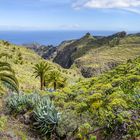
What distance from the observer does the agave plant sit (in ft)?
54.3

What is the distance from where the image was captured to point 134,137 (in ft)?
46.4

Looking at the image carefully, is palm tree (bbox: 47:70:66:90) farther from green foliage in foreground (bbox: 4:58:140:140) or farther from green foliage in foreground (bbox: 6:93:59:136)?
green foliage in foreground (bbox: 6:93:59:136)

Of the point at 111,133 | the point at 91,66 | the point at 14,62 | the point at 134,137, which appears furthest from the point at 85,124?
the point at 91,66

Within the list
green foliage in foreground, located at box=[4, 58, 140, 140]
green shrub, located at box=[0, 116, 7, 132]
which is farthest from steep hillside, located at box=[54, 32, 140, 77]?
green shrub, located at box=[0, 116, 7, 132]

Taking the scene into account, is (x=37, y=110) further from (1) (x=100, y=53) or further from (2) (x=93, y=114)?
(1) (x=100, y=53)

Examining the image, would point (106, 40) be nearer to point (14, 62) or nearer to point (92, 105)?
point (14, 62)

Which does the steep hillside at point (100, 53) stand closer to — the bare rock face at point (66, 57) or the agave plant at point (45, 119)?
the bare rock face at point (66, 57)

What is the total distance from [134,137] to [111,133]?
1.13 m

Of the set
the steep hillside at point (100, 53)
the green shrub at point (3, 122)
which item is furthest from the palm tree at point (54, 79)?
the steep hillside at point (100, 53)

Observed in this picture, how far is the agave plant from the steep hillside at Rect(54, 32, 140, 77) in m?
99.1

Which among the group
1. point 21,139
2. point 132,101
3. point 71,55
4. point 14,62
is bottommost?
point 71,55

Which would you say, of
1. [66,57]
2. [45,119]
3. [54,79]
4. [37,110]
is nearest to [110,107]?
[45,119]

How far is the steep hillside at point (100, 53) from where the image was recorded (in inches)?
4980

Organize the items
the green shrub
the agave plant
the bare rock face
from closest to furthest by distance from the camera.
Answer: the green shrub → the agave plant → the bare rock face
